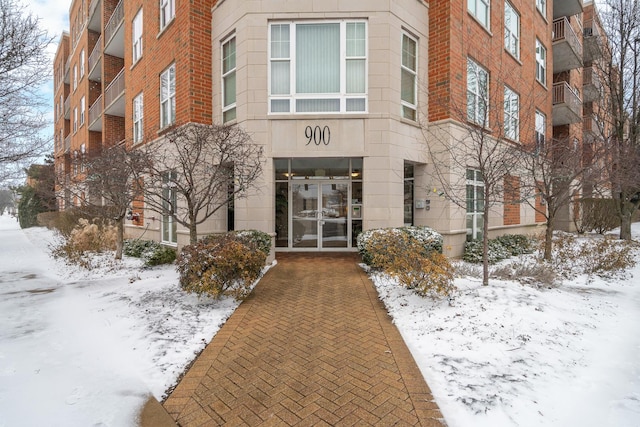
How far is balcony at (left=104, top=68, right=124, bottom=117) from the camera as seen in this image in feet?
55.6

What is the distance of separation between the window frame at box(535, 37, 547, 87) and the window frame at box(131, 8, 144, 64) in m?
17.4

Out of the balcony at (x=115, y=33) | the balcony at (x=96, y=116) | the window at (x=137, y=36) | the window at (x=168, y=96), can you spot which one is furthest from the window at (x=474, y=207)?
the balcony at (x=96, y=116)

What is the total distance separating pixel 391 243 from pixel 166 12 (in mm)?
11374

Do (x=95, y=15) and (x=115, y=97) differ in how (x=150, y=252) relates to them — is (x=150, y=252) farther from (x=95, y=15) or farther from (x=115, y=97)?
(x=95, y=15)

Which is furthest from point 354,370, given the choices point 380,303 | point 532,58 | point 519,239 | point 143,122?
point 532,58

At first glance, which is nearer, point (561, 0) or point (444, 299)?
point (444, 299)

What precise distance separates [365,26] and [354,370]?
9.12 meters

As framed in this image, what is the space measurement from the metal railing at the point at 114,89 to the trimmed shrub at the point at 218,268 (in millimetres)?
14266

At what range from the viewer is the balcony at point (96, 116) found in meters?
20.6

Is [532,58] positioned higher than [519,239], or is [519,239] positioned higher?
[532,58]

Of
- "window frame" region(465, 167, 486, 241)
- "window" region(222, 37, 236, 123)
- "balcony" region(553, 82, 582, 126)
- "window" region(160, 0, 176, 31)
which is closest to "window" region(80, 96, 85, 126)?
"window" region(160, 0, 176, 31)

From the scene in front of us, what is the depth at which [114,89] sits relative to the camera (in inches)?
704

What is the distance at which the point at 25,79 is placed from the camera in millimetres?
9422

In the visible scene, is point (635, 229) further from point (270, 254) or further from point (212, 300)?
point (212, 300)
